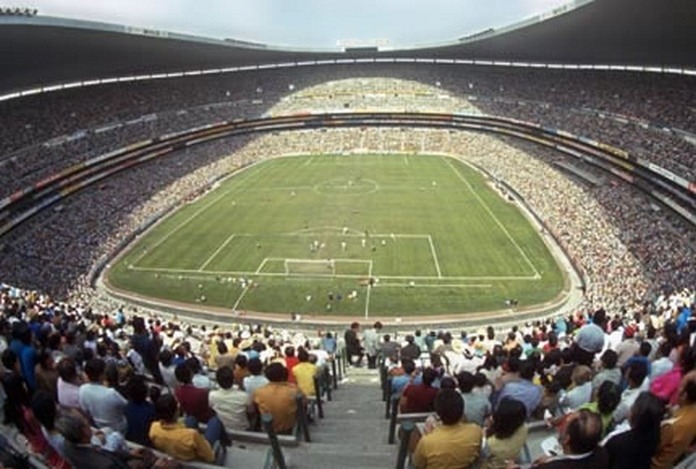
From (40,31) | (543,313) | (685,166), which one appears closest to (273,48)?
(40,31)

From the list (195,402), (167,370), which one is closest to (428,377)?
(195,402)

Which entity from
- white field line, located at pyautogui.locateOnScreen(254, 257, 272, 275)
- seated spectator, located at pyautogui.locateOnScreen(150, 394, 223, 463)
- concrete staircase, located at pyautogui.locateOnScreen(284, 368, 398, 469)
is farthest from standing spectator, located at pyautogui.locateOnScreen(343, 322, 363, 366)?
white field line, located at pyautogui.locateOnScreen(254, 257, 272, 275)

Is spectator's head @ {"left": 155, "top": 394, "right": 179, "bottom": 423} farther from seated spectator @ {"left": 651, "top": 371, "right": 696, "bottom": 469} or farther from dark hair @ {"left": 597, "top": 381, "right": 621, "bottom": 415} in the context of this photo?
seated spectator @ {"left": 651, "top": 371, "right": 696, "bottom": 469}

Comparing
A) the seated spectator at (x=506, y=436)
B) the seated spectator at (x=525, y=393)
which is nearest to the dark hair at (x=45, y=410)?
the seated spectator at (x=506, y=436)

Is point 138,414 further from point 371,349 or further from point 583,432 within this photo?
point 371,349

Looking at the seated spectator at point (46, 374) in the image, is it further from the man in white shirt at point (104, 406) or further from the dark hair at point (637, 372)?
the dark hair at point (637, 372)

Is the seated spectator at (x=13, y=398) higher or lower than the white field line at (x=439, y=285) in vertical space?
higher

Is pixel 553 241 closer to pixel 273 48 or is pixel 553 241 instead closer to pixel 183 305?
pixel 183 305
